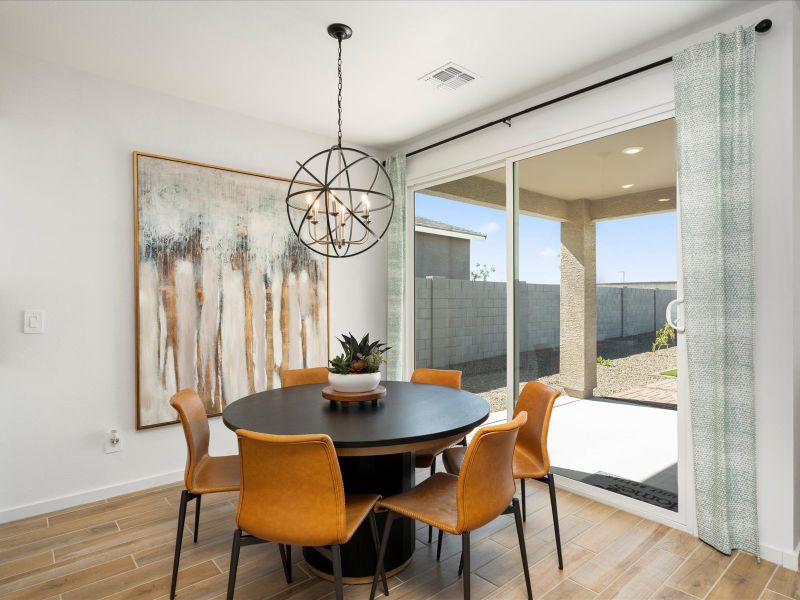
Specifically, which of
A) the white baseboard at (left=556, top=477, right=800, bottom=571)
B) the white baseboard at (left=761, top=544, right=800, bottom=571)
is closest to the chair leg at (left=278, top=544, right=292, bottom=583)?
the white baseboard at (left=556, top=477, right=800, bottom=571)

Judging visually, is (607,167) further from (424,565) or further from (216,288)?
(216,288)

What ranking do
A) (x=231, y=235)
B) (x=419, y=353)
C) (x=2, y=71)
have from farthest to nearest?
(x=419, y=353) < (x=231, y=235) < (x=2, y=71)

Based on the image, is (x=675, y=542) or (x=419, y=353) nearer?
(x=675, y=542)

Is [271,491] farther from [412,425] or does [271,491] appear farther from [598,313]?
[598,313]

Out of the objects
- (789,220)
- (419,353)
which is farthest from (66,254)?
(789,220)

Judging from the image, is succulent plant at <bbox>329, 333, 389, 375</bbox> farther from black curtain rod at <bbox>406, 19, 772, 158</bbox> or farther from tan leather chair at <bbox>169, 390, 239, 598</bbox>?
black curtain rod at <bbox>406, 19, 772, 158</bbox>

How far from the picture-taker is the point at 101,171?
309 cm

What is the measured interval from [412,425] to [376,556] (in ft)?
2.22

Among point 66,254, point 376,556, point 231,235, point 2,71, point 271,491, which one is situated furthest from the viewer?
point 231,235

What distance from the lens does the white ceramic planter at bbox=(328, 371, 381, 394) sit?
7.66 feet

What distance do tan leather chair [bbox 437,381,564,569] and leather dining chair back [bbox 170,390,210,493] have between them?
47.5 inches

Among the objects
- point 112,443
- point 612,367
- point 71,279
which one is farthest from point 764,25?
point 112,443

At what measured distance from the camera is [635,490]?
9.27 ft

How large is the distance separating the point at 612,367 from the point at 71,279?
352 centimetres
